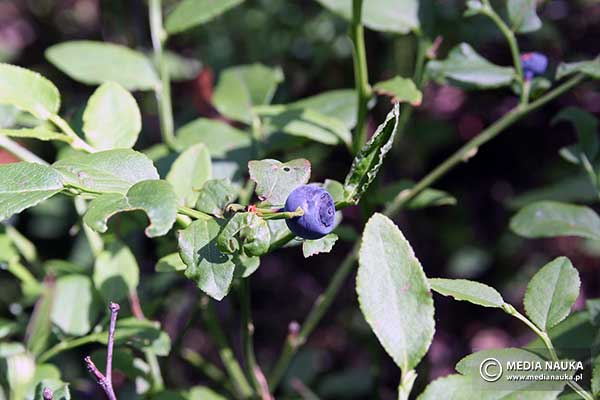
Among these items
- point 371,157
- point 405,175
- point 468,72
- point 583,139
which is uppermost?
point 371,157

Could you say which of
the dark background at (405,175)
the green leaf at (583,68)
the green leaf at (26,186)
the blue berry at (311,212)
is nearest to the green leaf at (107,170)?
the green leaf at (26,186)

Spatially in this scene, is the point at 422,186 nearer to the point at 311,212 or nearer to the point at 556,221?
the point at 556,221

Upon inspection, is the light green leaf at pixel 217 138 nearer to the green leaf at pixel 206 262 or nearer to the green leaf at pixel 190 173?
the green leaf at pixel 190 173

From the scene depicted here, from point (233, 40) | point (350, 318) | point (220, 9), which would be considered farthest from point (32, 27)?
point (220, 9)

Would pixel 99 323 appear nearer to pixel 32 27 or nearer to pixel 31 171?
pixel 31 171

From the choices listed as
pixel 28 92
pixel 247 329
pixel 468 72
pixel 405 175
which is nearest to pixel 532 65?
pixel 468 72

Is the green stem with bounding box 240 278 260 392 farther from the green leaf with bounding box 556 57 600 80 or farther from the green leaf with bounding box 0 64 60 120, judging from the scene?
the green leaf with bounding box 556 57 600 80
